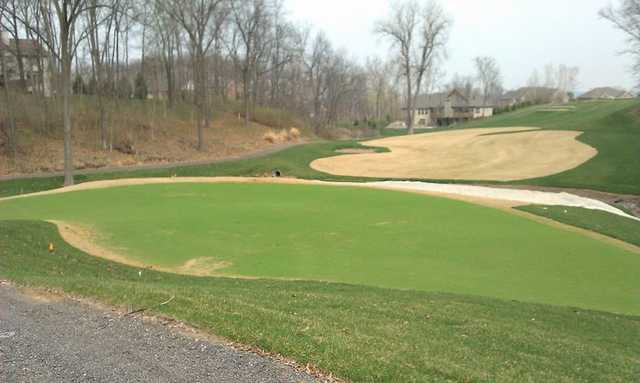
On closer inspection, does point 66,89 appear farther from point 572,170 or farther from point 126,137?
point 572,170

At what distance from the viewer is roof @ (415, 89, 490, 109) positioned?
11633 cm

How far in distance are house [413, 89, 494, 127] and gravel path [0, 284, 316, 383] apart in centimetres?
11045

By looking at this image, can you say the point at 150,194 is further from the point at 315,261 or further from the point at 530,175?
the point at 530,175

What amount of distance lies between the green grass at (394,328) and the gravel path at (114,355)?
340 millimetres

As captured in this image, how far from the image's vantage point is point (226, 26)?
54.4 metres

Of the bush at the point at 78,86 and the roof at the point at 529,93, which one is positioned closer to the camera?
the bush at the point at 78,86

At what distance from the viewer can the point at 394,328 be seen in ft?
21.6

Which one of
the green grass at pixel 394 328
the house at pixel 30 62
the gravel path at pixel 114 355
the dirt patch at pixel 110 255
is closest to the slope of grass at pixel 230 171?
the house at pixel 30 62

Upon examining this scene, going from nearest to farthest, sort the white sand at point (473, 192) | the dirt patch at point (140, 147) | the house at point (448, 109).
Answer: the white sand at point (473, 192)
the dirt patch at point (140, 147)
the house at point (448, 109)

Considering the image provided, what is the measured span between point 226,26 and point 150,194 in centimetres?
3886

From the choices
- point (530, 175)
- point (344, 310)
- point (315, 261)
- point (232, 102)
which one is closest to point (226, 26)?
point (232, 102)

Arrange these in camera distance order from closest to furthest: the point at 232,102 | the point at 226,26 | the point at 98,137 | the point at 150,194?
the point at 150,194 < the point at 98,137 < the point at 226,26 < the point at 232,102

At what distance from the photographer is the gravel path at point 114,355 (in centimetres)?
431

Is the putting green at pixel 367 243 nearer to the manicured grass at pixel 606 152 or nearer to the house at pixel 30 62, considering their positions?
the manicured grass at pixel 606 152
